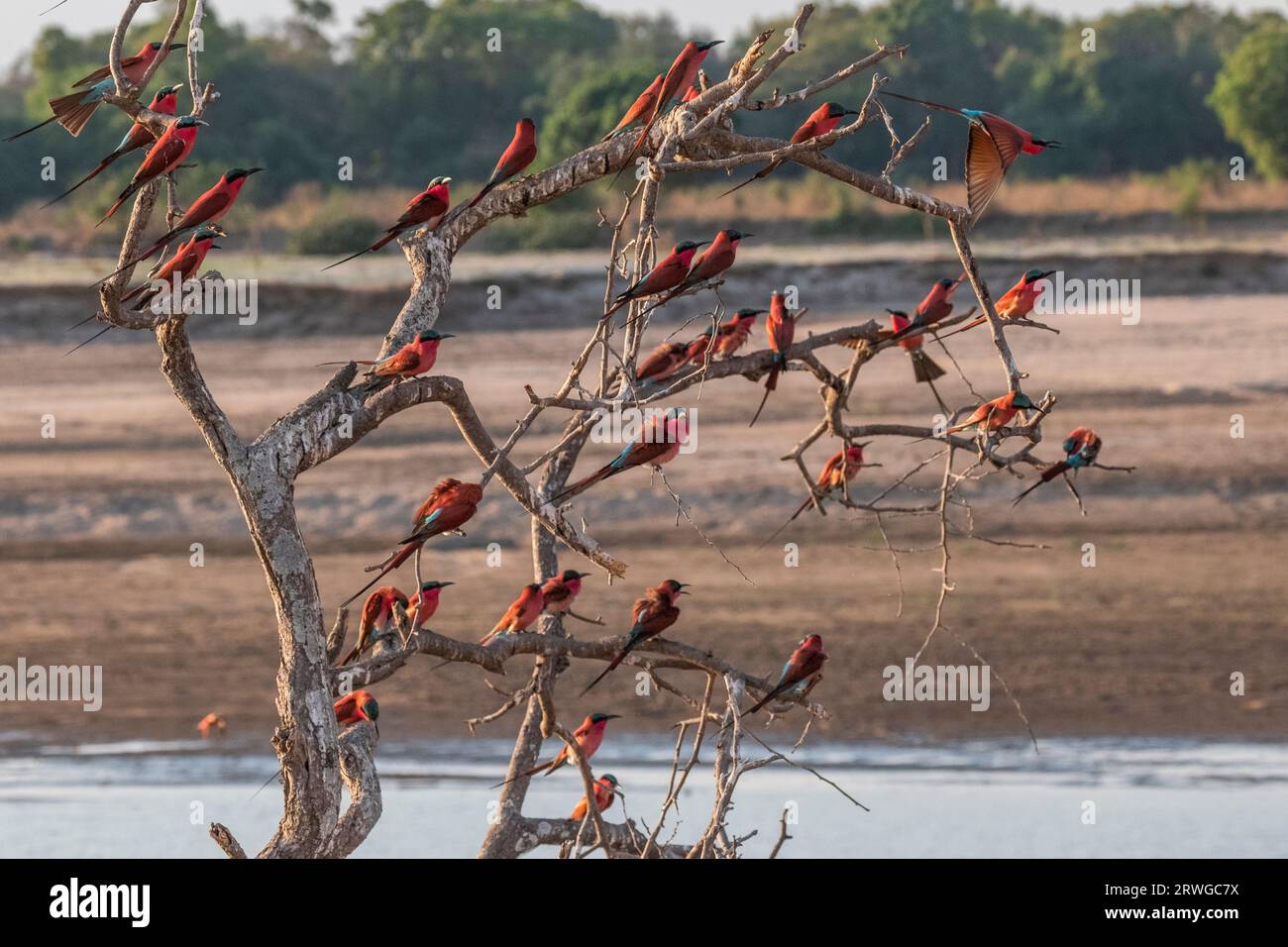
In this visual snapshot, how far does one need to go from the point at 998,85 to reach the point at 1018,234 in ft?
51.0

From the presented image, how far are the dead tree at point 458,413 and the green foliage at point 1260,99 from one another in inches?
1309

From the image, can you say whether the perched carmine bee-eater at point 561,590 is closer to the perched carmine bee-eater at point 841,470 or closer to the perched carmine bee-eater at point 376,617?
the perched carmine bee-eater at point 376,617

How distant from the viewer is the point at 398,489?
16.7m

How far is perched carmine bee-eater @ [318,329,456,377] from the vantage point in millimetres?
4945

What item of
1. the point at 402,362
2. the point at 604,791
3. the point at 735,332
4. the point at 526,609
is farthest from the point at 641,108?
the point at 604,791

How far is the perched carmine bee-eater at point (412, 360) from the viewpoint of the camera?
4945 mm

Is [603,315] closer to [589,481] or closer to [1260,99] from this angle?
[589,481]

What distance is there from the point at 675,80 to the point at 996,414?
1.47m

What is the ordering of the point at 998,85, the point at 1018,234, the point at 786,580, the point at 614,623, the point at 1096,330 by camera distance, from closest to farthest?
the point at 614,623 < the point at 786,580 < the point at 1096,330 < the point at 1018,234 < the point at 998,85

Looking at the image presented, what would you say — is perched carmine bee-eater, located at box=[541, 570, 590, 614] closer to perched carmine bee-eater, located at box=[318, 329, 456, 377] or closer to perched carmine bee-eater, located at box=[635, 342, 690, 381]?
perched carmine bee-eater, located at box=[635, 342, 690, 381]

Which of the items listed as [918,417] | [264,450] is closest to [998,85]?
[918,417]

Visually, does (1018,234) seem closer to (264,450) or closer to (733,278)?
(733,278)

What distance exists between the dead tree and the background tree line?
29.5m

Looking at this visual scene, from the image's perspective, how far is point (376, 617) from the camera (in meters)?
5.67
